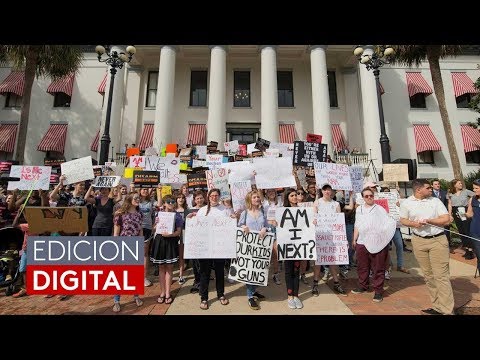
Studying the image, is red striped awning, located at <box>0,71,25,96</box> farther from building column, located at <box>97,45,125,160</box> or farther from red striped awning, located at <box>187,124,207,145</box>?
red striped awning, located at <box>187,124,207,145</box>

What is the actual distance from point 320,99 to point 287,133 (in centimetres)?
347

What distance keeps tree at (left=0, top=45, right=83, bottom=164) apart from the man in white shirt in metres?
15.2

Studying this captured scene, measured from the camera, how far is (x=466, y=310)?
4.38m

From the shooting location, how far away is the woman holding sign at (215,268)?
14.9 feet

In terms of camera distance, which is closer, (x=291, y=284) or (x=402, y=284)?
(x=291, y=284)

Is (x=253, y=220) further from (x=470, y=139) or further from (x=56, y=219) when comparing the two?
(x=470, y=139)

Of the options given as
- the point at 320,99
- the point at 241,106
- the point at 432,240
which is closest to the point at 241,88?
the point at 241,106

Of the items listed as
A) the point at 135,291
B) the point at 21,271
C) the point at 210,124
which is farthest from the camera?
the point at 210,124

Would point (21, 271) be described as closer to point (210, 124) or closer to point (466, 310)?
point (466, 310)

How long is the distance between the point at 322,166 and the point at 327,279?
2.44 m

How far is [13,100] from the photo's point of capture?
2134cm
